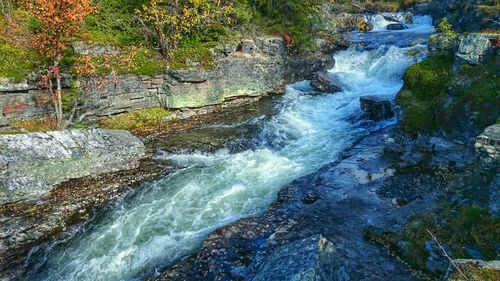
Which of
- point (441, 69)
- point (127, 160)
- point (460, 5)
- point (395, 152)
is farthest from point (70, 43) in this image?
point (460, 5)

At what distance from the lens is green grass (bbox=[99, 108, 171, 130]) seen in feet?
60.5

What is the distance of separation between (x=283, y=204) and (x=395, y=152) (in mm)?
5362

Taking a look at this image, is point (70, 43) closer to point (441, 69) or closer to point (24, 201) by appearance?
point (24, 201)

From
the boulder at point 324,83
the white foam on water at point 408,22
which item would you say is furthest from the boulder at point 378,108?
the white foam on water at point 408,22

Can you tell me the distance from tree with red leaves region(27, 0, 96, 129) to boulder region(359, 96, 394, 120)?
1382 centimetres

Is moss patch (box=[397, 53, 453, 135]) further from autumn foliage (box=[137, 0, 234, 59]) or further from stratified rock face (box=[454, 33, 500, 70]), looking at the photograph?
autumn foliage (box=[137, 0, 234, 59])

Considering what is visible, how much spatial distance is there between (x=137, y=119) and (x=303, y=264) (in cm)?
1452

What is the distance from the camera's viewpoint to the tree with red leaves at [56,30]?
15281 mm

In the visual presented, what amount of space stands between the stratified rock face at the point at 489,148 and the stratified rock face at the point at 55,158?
1202cm

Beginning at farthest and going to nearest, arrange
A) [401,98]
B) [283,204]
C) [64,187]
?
[401,98], [64,187], [283,204]

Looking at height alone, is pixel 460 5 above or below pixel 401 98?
above

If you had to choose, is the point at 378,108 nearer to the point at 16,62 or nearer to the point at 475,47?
the point at 475,47

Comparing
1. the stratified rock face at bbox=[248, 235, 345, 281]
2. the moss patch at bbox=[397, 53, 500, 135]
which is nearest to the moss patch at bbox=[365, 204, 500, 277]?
the stratified rock face at bbox=[248, 235, 345, 281]

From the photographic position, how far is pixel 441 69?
598 inches
